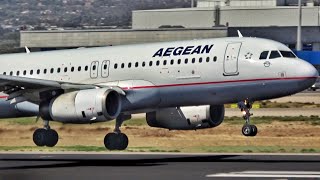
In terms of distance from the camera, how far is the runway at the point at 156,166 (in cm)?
3662

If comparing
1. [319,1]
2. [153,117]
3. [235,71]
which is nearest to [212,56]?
[235,71]

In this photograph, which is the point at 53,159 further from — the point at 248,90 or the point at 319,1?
the point at 319,1

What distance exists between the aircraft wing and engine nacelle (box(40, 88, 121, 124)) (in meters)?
1.67

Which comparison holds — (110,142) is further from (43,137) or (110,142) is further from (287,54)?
(287,54)

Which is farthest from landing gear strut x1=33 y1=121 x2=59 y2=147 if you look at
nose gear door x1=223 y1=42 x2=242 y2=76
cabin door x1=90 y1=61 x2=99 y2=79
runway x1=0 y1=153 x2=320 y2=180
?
nose gear door x1=223 y1=42 x2=242 y2=76

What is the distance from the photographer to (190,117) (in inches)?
1986

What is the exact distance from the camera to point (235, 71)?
4753 cm

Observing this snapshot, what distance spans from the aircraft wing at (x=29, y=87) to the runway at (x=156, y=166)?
243cm

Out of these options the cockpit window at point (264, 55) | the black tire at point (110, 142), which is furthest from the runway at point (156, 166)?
the cockpit window at point (264, 55)

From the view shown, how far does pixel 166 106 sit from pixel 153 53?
96.5 inches

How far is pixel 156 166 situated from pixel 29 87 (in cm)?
1009

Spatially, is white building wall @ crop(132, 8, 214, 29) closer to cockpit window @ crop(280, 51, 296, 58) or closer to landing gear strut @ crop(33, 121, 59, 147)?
landing gear strut @ crop(33, 121, 59, 147)

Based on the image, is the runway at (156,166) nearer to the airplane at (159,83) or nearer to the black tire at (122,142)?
the black tire at (122,142)

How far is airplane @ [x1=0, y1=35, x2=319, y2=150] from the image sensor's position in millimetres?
46531
